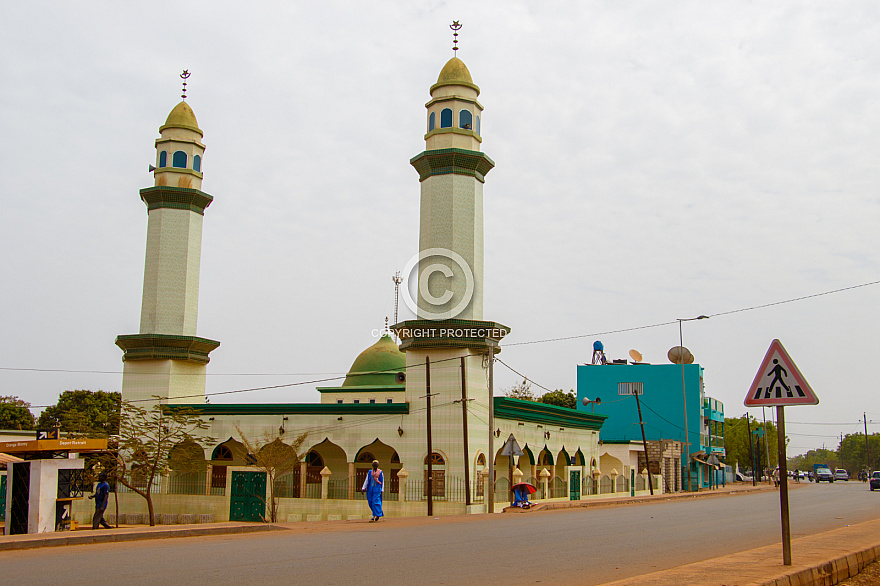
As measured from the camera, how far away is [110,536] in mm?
13344

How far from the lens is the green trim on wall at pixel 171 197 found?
116 feet

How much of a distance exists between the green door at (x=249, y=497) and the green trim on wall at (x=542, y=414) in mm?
13555

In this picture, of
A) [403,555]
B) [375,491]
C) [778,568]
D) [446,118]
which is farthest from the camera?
[446,118]

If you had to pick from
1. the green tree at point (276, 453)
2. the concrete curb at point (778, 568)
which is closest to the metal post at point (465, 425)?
the green tree at point (276, 453)

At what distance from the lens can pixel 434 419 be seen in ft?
99.0

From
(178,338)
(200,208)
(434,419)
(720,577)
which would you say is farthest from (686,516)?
(200,208)

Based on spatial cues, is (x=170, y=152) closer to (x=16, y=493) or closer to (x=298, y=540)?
(x=16, y=493)

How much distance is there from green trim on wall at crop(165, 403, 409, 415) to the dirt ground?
68.3ft

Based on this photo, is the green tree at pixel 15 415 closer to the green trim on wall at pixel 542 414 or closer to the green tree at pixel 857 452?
the green trim on wall at pixel 542 414

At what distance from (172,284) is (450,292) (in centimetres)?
1252

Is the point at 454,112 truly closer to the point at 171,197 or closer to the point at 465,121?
the point at 465,121

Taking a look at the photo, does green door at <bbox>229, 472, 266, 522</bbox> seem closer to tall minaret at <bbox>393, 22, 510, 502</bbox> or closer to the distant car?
tall minaret at <bbox>393, 22, 510, 502</bbox>

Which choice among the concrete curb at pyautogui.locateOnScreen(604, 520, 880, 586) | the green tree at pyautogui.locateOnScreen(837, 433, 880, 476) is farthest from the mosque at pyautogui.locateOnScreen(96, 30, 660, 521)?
the green tree at pyautogui.locateOnScreen(837, 433, 880, 476)

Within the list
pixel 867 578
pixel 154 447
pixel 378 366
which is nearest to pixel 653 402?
pixel 378 366
